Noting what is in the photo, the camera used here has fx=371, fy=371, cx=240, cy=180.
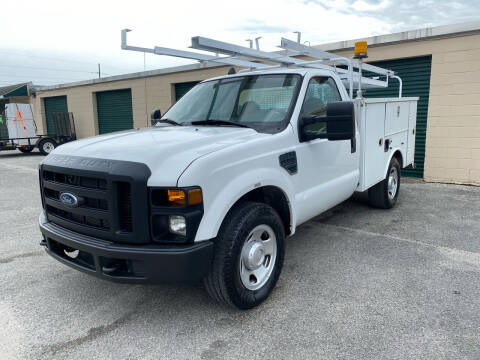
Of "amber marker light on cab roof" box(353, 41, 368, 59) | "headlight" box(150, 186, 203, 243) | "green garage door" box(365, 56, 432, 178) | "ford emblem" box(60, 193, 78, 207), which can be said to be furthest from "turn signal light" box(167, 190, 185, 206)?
"green garage door" box(365, 56, 432, 178)

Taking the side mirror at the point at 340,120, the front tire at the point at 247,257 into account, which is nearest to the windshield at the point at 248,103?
the side mirror at the point at 340,120

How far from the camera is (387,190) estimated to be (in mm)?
5945

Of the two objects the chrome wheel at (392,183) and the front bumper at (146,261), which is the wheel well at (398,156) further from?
the front bumper at (146,261)

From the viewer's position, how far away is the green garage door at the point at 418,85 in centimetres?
850

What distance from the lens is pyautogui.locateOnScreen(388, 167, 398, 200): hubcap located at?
6.11 metres

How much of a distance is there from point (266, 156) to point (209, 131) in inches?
23.1

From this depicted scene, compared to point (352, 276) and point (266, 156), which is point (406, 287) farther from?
point (266, 156)

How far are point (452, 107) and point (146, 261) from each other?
7919 mm

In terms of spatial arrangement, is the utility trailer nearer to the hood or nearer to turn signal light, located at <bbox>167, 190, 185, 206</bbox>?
the hood

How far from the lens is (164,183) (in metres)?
2.49

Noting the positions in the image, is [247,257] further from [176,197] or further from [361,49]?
[361,49]

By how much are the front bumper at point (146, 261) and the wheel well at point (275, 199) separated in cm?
83

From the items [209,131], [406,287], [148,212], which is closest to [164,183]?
[148,212]

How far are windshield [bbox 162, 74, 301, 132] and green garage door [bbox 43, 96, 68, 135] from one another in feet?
61.9
